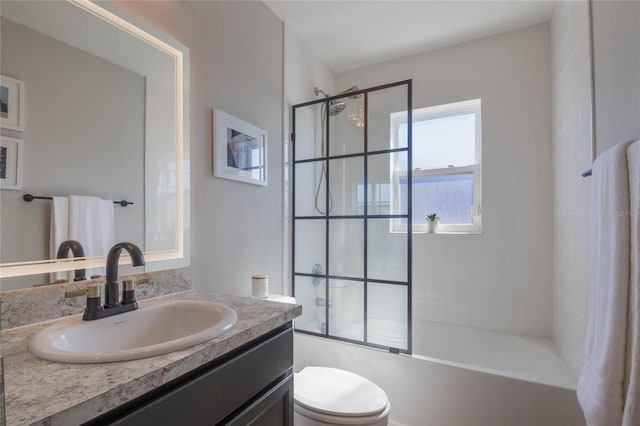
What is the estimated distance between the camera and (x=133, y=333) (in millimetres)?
916

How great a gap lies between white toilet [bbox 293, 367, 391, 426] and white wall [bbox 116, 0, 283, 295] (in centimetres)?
60

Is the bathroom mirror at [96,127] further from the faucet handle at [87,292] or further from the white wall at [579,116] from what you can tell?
the white wall at [579,116]

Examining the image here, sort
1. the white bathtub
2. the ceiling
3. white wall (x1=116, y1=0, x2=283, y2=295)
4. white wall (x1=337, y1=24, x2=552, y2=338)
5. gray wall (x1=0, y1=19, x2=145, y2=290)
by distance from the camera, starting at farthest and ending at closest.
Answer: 1. white wall (x1=337, y1=24, x2=552, y2=338)
2. the ceiling
3. the white bathtub
4. white wall (x1=116, y1=0, x2=283, y2=295)
5. gray wall (x1=0, y1=19, x2=145, y2=290)

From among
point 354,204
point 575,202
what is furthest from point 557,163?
point 354,204

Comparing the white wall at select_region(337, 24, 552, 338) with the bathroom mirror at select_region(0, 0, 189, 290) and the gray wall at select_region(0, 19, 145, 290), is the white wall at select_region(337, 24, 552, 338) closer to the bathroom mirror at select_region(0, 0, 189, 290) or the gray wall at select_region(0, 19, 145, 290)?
the bathroom mirror at select_region(0, 0, 189, 290)

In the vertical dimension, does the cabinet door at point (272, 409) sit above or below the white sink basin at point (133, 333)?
below

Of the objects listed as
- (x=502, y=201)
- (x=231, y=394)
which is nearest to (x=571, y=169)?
(x=502, y=201)

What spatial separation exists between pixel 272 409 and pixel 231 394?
213 millimetres

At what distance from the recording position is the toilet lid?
4.15 feet

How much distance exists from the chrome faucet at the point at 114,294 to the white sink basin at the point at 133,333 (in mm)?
20


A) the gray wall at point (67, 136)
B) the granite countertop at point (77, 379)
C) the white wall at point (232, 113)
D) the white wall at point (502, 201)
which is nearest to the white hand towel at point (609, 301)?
the granite countertop at point (77, 379)

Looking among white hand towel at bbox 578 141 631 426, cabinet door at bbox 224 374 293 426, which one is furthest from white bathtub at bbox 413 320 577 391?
cabinet door at bbox 224 374 293 426

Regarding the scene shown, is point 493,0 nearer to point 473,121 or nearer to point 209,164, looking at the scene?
point 473,121

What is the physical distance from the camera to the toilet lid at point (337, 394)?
1.27 metres
